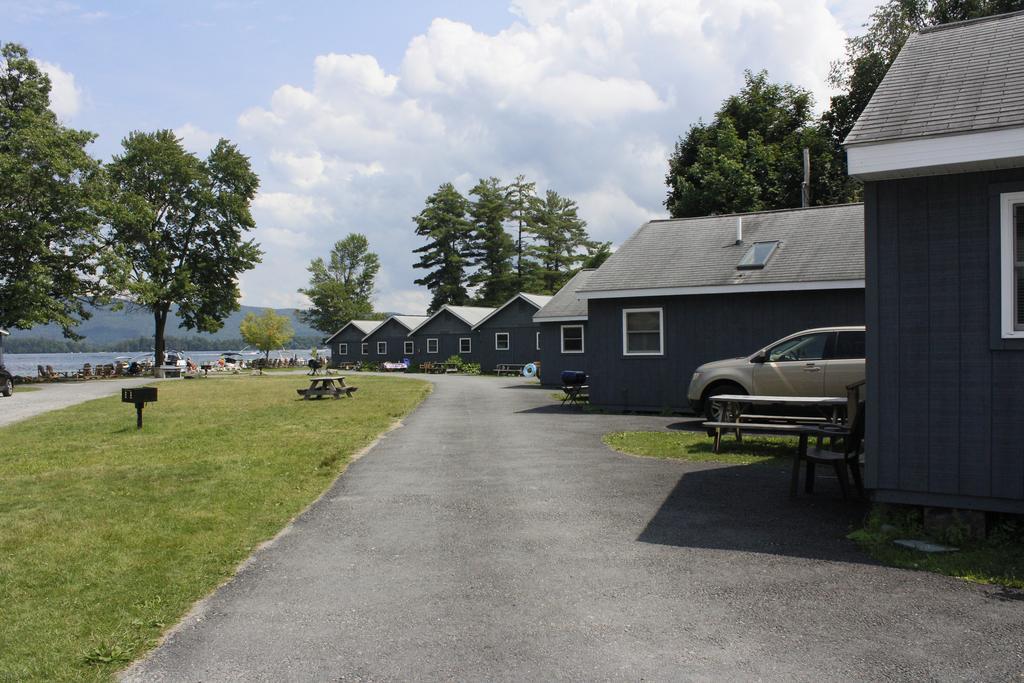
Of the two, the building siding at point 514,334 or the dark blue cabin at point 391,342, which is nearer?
the building siding at point 514,334

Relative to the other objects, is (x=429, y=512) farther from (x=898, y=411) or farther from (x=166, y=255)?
(x=166, y=255)

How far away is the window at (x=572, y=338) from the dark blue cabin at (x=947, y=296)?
24175 mm

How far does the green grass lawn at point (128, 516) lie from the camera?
4934 mm

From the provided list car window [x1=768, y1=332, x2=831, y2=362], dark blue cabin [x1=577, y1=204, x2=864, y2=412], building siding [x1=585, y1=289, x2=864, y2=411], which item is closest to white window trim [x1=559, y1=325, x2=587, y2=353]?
dark blue cabin [x1=577, y1=204, x2=864, y2=412]

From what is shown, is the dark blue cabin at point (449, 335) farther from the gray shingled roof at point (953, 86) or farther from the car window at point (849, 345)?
the gray shingled roof at point (953, 86)

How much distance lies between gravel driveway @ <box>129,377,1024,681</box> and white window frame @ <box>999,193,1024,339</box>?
7.67 feet

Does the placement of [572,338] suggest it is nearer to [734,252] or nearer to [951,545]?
[734,252]

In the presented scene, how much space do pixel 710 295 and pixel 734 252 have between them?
4.92 feet

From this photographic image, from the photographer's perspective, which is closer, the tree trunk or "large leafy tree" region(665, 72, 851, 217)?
"large leafy tree" region(665, 72, 851, 217)

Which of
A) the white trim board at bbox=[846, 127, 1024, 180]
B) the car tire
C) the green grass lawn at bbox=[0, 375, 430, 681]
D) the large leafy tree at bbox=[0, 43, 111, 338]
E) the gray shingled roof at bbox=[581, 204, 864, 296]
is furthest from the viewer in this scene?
the large leafy tree at bbox=[0, 43, 111, 338]

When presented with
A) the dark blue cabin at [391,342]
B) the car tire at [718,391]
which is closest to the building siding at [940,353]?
the car tire at [718,391]

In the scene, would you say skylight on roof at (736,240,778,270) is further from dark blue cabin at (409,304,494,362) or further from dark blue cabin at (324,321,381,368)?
dark blue cabin at (324,321,381,368)

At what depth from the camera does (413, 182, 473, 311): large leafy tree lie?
78.4 m

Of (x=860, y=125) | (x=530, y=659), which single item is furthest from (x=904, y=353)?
(x=530, y=659)
